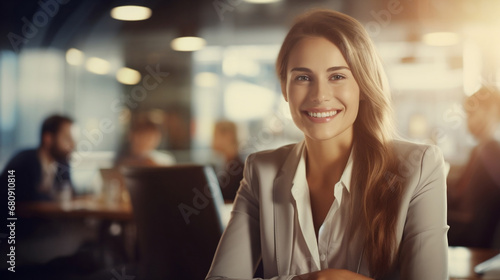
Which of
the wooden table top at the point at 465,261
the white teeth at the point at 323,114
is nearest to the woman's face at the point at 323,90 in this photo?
the white teeth at the point at 323,114

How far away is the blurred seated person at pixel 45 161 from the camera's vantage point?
3408 millimetres

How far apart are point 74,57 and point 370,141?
6592 mm

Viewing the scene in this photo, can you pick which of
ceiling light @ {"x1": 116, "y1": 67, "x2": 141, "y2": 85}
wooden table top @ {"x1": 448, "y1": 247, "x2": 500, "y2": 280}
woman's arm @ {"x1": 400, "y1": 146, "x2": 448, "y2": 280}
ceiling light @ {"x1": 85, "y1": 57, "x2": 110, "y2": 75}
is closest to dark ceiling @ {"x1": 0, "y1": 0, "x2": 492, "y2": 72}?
ceiling light @ {"x1": 116, "y1": 67, "x2": 141, "y2": 85}

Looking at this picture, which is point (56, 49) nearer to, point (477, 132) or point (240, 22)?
point (240, 22)

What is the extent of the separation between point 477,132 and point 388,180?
7.97 feet

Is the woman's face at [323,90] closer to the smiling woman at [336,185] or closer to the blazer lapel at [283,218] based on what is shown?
the smiling woman at [336,185]

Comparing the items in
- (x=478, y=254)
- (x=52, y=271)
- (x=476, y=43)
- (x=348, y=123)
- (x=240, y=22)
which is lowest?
(x=52, y=271)

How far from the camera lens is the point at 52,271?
371 cm

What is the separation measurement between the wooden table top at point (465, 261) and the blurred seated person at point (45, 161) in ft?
8.67

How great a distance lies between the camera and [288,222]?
4.52ft

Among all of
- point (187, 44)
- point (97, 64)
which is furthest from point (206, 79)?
point (97, 64)

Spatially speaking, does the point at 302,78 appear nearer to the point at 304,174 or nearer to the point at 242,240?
the point at 304,174

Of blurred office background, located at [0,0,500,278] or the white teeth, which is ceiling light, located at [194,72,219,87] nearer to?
blurred office background, located at [0,0,500,278]

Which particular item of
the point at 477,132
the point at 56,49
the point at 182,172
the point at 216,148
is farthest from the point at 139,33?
the point at 182,172
